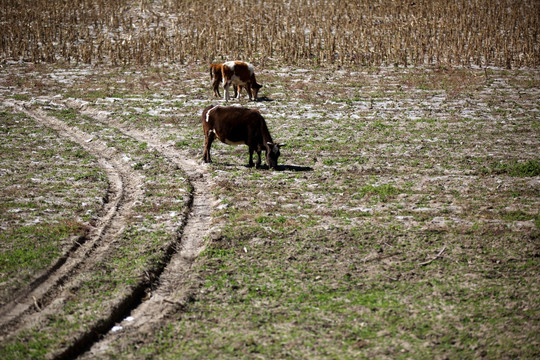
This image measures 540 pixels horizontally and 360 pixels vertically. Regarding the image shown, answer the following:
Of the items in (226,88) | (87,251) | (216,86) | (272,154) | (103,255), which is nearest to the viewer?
(103,255)

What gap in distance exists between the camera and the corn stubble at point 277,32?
93.0 feet

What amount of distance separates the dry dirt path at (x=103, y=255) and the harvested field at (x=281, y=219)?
0.14ft

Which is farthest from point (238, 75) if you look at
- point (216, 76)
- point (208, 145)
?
point (208, 145)

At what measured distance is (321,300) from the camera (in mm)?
9438

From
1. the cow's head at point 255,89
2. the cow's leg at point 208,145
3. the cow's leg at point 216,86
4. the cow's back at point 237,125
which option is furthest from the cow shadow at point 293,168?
the cow's leg at point 216,86

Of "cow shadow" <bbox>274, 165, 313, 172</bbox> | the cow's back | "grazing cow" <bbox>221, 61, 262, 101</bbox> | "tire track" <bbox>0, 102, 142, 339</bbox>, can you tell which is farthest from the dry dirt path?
"grazing cow" <bbox>221, 61, 262, 101</bbox>

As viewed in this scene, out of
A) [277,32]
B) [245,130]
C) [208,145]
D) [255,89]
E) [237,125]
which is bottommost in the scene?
[208,145]

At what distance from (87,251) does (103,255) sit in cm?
36

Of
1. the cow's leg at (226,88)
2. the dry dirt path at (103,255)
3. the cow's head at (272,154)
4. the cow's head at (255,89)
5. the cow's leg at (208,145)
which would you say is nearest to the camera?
the dry dirt path at (103,255)

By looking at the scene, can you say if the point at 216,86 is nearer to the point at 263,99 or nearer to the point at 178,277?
the point at 263,99

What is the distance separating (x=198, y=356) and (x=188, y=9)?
31595mm

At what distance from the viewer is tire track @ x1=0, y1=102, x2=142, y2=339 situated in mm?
8820

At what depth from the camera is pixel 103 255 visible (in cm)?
1084

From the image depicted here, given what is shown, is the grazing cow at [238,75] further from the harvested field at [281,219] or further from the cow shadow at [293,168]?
the cow shadow at [293,168]
